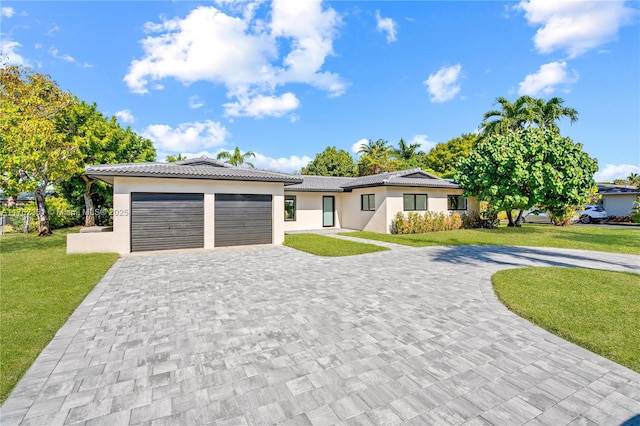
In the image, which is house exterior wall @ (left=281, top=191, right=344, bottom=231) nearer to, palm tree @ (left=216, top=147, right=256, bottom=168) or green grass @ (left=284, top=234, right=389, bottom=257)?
green grass @ (left=284, top=234, right=389, bottom=257)

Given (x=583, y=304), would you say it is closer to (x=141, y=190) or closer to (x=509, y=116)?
(x=141, y=190)

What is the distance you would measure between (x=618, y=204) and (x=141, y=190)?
40326mm

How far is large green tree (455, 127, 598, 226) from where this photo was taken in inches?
669

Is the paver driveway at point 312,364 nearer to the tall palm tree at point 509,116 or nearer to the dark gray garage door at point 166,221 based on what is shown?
the dark gray garage door at point 166,221

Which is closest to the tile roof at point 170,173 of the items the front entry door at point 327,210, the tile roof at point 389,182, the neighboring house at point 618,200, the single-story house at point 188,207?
the single-story house at point 188,207

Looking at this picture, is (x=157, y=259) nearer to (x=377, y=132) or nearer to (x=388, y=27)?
(x=388, y=27)

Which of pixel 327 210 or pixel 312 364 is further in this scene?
pixel 327 210

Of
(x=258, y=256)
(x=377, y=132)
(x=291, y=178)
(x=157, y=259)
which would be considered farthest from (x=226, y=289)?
(x=377, y=132)

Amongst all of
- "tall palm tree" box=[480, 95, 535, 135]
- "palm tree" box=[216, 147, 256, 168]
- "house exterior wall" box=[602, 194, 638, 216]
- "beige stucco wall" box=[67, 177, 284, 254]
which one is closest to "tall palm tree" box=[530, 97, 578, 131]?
"tall palm tree" box=[480, 95, 535, 135]

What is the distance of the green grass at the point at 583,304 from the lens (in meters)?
3.88

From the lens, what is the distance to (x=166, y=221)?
38.2 feet

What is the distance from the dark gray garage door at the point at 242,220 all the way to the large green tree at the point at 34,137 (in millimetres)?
8137

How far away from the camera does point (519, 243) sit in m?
13.9

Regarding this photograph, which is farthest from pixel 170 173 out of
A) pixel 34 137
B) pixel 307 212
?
pixel 307 212
